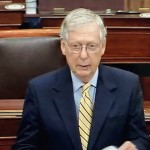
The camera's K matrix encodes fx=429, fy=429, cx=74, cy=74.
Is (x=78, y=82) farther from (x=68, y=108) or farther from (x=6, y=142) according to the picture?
(x=6, y=142)

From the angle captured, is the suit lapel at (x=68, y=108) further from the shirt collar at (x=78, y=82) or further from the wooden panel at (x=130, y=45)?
the wooden panel at (x=130, y=45)

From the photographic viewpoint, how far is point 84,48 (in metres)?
1.37

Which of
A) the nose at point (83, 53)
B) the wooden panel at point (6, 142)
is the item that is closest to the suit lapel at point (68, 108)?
the nose at point (83, 53)

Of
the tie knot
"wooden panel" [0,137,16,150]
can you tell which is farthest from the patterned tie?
"wooden panel" [0,137,16,150]

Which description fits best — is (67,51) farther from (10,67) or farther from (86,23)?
(10,67)

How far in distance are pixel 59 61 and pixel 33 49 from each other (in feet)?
0.44

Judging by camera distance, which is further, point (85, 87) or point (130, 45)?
point (130, 45)

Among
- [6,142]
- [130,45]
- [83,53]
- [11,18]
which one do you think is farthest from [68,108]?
[11,18]

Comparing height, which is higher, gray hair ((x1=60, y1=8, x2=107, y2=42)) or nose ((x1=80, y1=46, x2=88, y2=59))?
gray hair ((x1=60, y1=8, x2=107, y2=42))

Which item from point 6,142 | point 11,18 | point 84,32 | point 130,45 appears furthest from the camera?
point 11,18

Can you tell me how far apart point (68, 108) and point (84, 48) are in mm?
220

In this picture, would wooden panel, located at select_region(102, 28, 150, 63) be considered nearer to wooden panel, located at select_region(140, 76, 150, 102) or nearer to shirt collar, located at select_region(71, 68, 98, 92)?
wooden panel, located at select_region(140, 76, 150, 102)

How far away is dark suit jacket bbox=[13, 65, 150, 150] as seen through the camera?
1440 mm

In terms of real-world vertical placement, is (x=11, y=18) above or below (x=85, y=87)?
above
